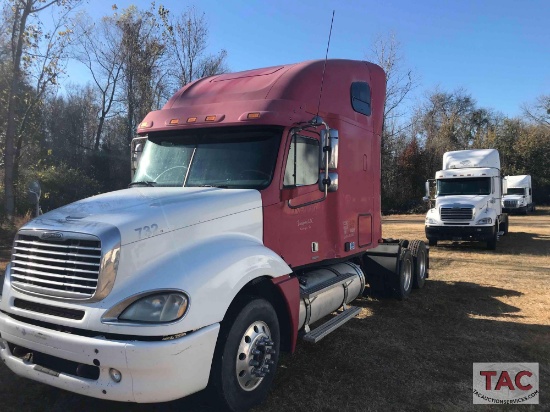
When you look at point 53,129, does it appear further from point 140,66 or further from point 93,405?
point 93,405

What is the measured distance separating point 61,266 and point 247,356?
5.51 feet

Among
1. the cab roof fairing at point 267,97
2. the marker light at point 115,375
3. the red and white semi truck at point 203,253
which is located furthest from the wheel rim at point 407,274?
the marker light at point 115,375

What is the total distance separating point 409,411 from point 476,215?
12.2 metres

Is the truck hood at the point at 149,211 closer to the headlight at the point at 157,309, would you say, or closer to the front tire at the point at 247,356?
the headlight at the point at 157,309

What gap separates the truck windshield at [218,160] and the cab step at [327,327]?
1679 millimetres

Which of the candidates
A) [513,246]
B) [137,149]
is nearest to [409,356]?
[137,149]

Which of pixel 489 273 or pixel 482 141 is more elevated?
→ pixel 482 141

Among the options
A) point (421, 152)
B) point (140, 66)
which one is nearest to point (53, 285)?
point (140, 66)

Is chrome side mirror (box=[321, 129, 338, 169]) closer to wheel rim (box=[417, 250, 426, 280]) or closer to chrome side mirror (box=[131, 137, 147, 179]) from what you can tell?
chrome side mirror (box=[131, 137, 147, 179])

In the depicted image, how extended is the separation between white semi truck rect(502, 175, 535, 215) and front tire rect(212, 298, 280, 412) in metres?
33.0

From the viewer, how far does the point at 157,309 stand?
2.99m

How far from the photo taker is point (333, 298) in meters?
5.44

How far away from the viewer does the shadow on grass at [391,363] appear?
154 inches

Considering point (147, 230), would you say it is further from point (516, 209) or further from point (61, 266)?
point (516, 209)
